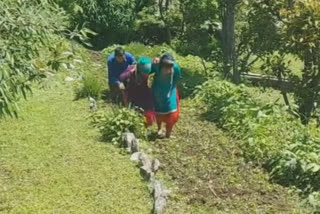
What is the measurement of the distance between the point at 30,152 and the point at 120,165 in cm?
112

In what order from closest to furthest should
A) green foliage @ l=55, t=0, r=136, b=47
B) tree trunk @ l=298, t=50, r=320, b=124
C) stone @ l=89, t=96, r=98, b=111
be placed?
tree trunk @ l=298, t=50, r=320, b=124
stone @ l=89, t=96, r=98, b=111
green foliage @ l=55, t=0, r=136, b=47

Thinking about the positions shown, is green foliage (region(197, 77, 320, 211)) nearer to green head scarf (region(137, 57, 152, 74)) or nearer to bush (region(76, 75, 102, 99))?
green head scarf (region(137, 57, 152, 74))

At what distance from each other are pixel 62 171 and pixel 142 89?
2.51 meters

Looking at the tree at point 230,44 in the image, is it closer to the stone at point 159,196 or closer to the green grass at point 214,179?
the green grass at point 214,179

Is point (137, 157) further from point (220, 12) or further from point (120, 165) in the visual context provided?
point (220, 12)

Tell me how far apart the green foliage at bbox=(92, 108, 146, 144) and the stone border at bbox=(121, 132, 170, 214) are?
220mm

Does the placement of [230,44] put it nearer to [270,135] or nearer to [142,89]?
[142,89]

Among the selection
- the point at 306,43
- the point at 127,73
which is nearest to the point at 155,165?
the point at 306,43

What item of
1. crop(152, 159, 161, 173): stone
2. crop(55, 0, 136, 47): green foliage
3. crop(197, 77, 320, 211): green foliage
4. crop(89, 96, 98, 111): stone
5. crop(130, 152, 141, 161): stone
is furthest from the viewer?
crop(55, 0, 136, 47): green foliage

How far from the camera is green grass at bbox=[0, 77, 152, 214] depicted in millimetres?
5980

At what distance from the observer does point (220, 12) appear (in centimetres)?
1462

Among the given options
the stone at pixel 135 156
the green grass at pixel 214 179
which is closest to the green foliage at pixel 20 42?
the green grass at pixel 214 179

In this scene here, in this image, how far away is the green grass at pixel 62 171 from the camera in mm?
5980

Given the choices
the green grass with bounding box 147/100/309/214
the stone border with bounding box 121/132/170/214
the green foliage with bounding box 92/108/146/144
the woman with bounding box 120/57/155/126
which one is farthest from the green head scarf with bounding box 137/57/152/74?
the stone border with bounding box 121/132/170/214
